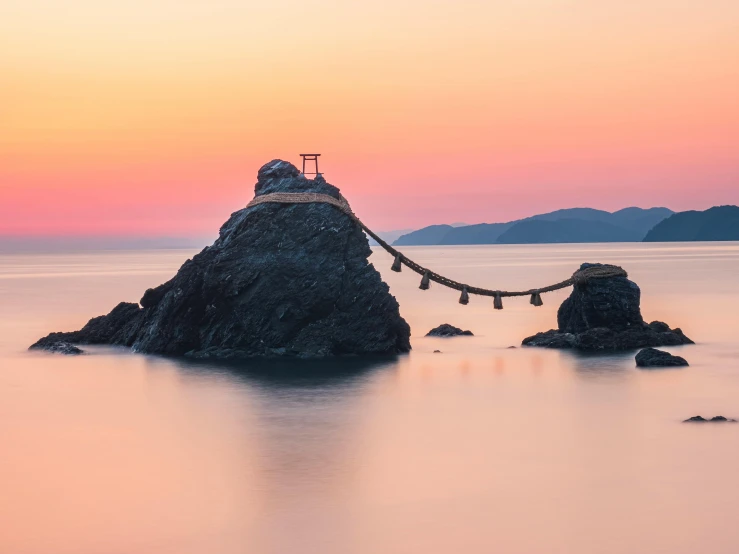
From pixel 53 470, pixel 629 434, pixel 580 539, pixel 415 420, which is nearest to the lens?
pixel 580 539

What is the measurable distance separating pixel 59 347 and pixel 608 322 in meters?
17.2

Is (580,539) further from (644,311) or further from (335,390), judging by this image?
(644,311)

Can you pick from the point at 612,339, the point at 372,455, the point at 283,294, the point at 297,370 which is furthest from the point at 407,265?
the point at 372,455

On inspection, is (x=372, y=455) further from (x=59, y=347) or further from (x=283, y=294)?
(x=59, y=347)

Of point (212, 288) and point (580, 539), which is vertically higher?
point (212, 288)

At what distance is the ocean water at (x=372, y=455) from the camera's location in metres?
12.7

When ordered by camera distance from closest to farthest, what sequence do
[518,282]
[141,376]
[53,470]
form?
[53,470]
[141,376]
[518,282]

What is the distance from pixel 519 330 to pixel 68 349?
664 inches

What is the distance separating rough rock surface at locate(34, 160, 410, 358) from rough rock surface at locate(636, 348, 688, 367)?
708 centimetres

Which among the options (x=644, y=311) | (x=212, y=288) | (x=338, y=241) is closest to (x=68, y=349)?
(x=212, y=288)

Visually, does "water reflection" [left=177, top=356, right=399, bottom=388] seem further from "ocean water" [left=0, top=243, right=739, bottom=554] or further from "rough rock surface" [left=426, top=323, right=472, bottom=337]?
"rough rock surface" [left=426, top=323, right=472, bottom=337]

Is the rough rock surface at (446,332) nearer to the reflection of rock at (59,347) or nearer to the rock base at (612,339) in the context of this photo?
the rock base at (612,339)

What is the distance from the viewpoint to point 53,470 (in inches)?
643

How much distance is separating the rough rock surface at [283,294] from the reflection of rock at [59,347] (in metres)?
2.19
